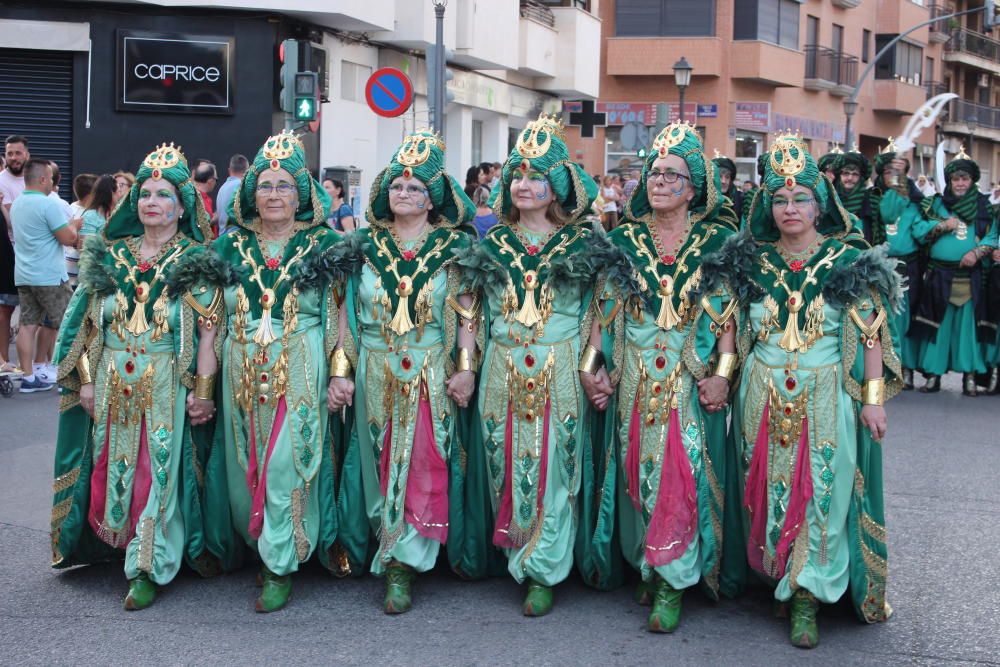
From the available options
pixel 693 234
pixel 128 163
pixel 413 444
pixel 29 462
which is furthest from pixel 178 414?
pixel 128 163

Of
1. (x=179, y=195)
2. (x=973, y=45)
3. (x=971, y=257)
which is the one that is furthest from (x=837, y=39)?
(x=179, y=195)

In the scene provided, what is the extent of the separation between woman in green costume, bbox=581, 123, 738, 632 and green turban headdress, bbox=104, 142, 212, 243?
1.84 meters

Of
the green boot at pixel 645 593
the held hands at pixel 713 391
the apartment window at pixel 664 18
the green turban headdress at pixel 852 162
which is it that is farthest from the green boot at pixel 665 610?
the apartment window at pixel 664 18

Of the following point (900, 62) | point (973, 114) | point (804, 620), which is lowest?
point (804, 620)

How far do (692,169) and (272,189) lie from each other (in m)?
1.80

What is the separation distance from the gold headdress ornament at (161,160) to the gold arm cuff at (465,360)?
4.89 feet

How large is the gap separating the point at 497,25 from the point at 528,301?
64.6 feet

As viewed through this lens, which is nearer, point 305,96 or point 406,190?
point 406,190

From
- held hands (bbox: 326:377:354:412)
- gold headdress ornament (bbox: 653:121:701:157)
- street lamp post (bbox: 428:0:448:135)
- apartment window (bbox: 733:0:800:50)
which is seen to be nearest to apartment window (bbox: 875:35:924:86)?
apartment window (bbox: 733:0:800:50)

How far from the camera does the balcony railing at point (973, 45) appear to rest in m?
54.1

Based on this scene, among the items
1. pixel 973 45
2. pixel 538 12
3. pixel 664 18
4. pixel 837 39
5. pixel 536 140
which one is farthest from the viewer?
pixel 973 45

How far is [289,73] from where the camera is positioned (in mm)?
13781

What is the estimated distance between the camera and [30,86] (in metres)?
18.4

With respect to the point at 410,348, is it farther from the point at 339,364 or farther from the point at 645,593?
the point at 645,593
